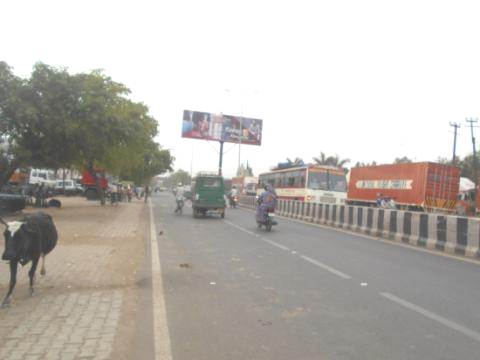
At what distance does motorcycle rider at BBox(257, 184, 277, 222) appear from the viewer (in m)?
18.2

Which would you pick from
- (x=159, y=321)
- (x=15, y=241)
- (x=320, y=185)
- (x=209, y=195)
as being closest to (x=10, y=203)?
(x=209, y=195)

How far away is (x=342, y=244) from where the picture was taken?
1448cm

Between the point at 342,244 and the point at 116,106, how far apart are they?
16348 mm

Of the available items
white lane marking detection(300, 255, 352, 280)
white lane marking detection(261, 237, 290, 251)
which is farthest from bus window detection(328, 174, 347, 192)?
white lane marking detection(300, 255, 352, 280)

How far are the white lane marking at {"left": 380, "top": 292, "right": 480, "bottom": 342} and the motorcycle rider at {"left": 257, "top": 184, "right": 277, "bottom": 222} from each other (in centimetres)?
1072

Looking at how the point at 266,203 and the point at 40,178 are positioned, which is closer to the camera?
the point at 266,203

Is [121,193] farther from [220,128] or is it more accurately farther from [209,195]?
[209,195]

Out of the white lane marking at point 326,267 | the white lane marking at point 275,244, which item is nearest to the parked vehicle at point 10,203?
the white lane marking at point 275,244

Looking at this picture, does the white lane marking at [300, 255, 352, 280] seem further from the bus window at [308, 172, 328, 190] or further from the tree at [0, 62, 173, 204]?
the bus window at [308, 172, 328, 190]

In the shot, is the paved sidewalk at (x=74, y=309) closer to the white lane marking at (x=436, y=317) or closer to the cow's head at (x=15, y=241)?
the cow's head at (x=15, y=241)

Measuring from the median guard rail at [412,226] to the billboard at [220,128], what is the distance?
104 feet

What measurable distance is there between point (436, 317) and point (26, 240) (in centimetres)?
516

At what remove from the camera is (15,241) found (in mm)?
6207

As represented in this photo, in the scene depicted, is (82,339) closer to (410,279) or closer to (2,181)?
(410,279)
